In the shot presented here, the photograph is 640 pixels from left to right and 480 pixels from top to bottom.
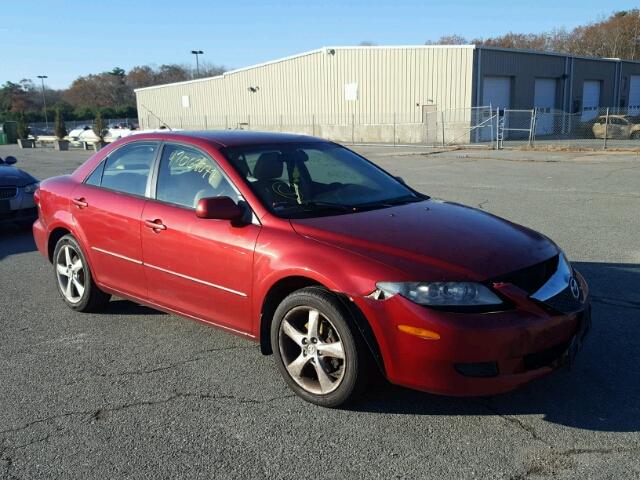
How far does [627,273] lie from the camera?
604 cm

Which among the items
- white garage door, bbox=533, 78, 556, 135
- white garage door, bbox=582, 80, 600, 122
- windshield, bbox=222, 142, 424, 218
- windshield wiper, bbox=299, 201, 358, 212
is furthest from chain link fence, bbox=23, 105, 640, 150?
windshield wiper, bbox=299, 201, 358, 212

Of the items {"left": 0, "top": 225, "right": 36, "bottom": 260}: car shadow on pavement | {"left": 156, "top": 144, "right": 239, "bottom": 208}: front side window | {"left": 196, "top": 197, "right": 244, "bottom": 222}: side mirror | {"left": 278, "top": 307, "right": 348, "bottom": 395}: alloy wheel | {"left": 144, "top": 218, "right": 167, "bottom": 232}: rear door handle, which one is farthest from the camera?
{"left": 0, "top": 225, "right": 36, "bottom": 260}: car shadow on pavement

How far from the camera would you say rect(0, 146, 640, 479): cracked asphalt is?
2.97 meters

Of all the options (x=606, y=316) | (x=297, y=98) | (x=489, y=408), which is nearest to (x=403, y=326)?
(x=489, y=408)

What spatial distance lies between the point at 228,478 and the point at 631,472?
6.28 ft

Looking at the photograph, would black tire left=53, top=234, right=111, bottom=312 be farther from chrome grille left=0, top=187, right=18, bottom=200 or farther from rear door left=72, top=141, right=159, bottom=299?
chrome grille left=0, top=187, right=18, bottom=200

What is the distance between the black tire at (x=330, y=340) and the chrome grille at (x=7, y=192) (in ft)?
23.0

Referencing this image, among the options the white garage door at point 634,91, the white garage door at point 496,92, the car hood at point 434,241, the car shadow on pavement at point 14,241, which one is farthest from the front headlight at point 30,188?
the white garage door at point 634,91

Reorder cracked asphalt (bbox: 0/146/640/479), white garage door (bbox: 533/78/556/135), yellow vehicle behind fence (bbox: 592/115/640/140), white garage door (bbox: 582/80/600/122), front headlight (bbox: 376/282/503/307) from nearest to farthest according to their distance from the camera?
cracked asphalt (bbox: 0/146/640/479) → front headlight (bbox: 376/282/503/307) → yellow vehicle behind fence (bbox: 592/115/640/140) → white garage door (bbox: 533/78/556/135) → white garage door (bbox: 582/80/600/122)

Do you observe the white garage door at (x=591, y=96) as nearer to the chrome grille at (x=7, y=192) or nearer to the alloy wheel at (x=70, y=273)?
the chrome grille at (x=7, y=192)

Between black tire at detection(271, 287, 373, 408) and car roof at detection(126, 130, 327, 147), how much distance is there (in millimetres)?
1468

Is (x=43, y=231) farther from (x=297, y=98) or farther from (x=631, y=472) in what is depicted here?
(x=297, y=98)

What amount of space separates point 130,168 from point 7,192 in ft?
16.9

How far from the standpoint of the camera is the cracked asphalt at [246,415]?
2.97 m
